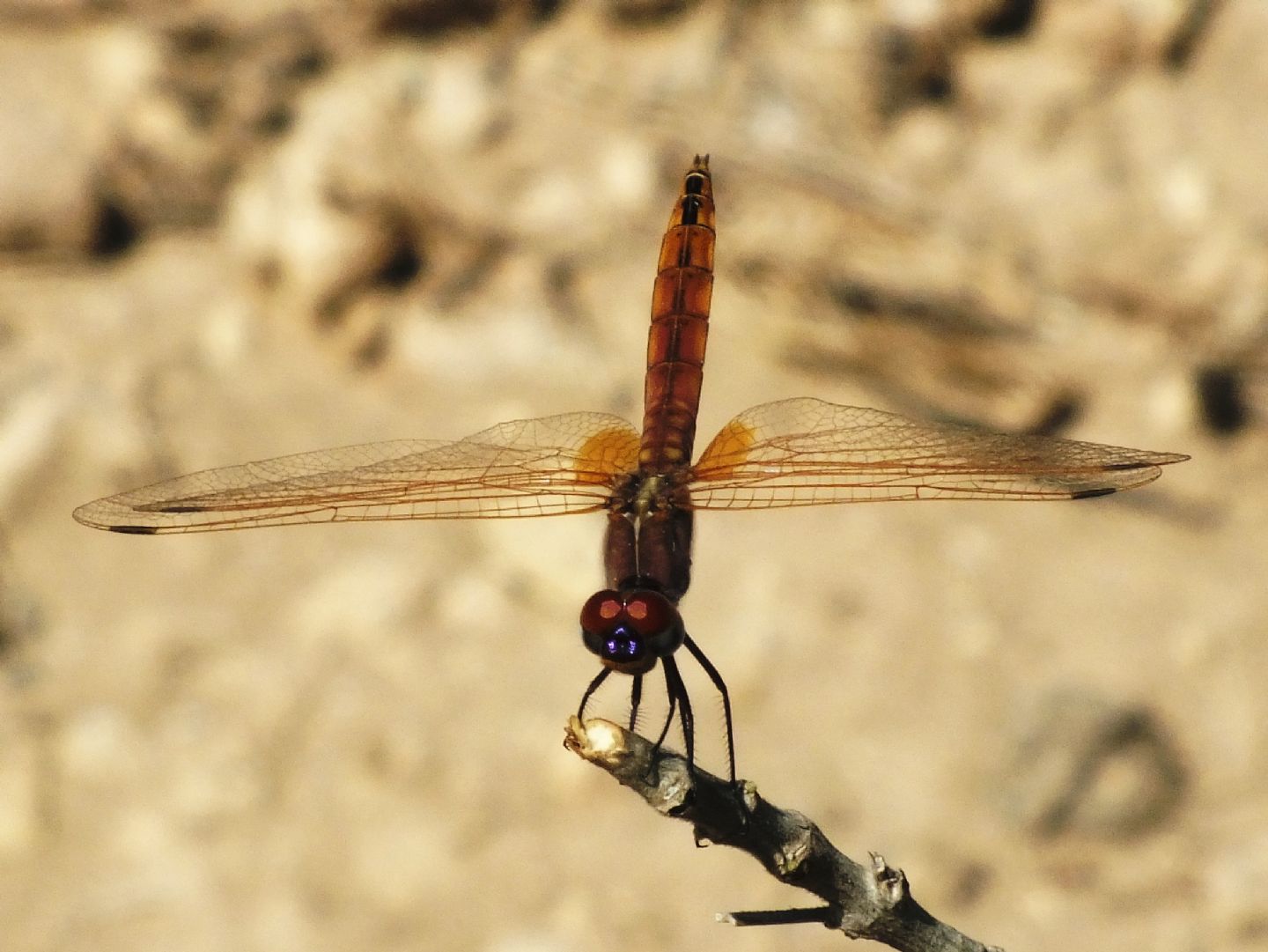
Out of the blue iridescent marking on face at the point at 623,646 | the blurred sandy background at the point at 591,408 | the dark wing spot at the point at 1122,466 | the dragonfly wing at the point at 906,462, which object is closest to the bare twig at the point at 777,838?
the blue iridescent marking on face at the point at 623,646

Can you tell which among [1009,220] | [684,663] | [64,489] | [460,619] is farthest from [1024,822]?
[64,489]

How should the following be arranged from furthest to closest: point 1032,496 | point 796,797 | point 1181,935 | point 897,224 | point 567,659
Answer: point 897,224
point 567,659
point 796,797
point 1181,935
point 1032,496

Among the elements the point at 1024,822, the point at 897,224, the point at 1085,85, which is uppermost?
the point at 1085,85

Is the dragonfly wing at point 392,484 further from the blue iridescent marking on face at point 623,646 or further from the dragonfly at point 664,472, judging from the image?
the blue iridescent marking on face at point 623,646

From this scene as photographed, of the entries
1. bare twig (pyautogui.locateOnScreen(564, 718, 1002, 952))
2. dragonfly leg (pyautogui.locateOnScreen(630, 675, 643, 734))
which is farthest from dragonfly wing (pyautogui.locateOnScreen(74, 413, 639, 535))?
bare twig (pyautogui.locateOnScreen(564, 718, 1002, 952))

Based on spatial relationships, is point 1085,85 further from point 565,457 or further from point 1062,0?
point 565,457

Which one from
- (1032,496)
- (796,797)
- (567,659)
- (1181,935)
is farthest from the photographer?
(567,659)

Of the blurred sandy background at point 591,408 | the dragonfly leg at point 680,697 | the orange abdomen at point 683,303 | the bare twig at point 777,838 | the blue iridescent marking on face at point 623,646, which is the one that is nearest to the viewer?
the bare twig at point 777,838
